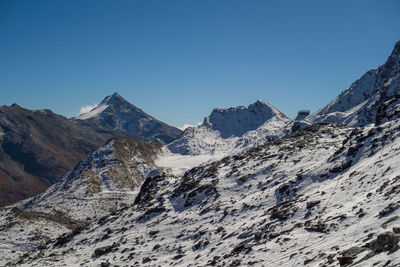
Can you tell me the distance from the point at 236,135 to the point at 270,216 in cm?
15901

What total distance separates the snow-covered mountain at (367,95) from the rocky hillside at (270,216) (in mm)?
47892

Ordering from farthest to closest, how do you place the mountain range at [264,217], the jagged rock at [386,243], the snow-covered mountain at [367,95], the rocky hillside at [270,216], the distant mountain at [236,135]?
1. the distant mountain at [236,135]
2. the snow-covered mountain at [367,95]
3. the mountain range at [264,217]
4. the rocky hillside at [270,216]
5. the jagged rock at [386,243]

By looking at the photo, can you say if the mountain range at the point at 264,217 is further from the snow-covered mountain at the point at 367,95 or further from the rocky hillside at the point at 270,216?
the snow-covered mountain at the point at 367,95

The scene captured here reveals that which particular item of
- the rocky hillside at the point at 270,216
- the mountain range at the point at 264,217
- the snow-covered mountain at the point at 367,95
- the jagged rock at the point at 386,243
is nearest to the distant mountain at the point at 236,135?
the snow-covered mountain at the point at 367,95

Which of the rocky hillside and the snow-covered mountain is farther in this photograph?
the snow-covered mountain

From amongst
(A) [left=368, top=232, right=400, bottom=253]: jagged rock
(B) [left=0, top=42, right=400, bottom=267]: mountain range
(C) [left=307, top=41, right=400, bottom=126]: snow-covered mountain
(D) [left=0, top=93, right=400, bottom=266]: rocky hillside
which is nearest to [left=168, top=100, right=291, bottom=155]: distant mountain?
(C) [left=307, top=41, right=400, bottom=126]: snow-covered mountain

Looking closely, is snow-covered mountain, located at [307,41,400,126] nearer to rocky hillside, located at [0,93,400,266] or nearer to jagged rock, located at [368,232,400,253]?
rocky hillside, located at [0,93,400,266]

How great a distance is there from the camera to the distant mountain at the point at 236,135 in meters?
169

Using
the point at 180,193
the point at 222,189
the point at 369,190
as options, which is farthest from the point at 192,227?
the point at 369,190

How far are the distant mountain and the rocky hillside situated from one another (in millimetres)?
102249

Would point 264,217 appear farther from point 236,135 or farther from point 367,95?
point 367,95

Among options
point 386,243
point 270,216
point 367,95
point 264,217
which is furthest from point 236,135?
point 386,243

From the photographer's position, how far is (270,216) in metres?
31.7

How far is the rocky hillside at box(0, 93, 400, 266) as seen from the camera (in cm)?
1961
